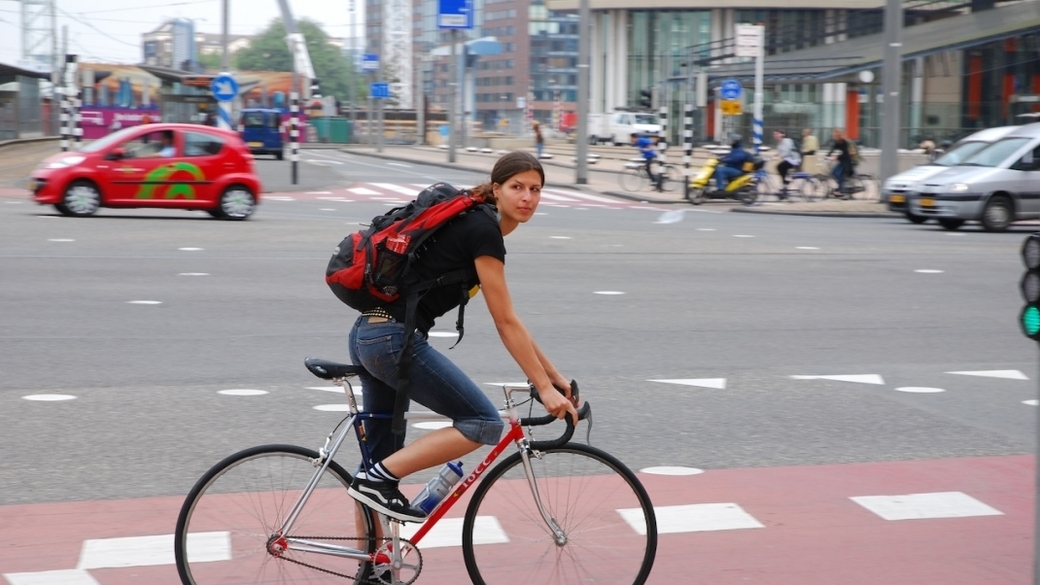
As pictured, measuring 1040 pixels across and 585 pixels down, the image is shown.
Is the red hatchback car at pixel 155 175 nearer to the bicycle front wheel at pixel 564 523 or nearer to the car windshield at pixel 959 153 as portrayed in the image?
the car windshield at pixel 959 153

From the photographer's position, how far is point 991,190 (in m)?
22.2

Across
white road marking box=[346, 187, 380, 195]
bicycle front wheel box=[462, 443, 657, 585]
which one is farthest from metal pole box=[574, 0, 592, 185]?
bicycle front wheel box=[462, 443, 657, 585]

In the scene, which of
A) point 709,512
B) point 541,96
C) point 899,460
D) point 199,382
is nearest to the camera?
point 709,512

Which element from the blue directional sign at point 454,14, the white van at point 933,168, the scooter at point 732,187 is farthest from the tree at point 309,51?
the white van at point 933,168

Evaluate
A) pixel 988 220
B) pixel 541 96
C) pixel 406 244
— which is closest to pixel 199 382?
pixel 406 244

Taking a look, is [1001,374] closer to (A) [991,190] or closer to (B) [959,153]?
(A) [991,190]

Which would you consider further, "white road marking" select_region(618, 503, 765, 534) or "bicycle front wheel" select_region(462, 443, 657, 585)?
"white road marking" select_region(618, 503, 765, 534)

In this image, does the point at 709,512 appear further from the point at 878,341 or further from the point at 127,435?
the point at 878,341

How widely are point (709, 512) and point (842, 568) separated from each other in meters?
0.77

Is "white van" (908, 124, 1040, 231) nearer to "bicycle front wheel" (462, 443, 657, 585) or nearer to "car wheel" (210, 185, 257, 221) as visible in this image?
"car wheel" (210, 185, 257, 221)

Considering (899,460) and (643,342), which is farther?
(643,342)

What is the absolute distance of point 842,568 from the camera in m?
4.79

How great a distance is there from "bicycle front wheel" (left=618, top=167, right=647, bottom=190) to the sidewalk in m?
0.26

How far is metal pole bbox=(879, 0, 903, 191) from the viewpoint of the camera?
89.6 ft
